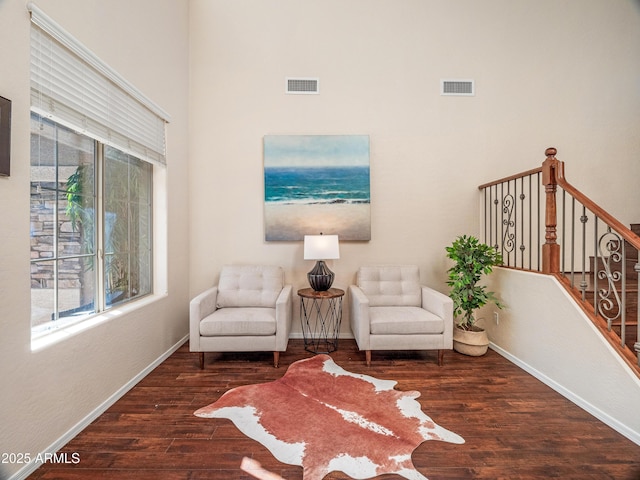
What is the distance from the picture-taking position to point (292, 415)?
202cm

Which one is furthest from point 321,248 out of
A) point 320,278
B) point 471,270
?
point 471,270

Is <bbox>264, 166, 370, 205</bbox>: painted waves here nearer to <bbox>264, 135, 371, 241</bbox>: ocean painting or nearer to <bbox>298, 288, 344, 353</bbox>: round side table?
<bbox>264, 135, 371, 241</bbox>: ocean painting

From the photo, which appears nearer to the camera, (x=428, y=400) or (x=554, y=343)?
(x=428, y=400)

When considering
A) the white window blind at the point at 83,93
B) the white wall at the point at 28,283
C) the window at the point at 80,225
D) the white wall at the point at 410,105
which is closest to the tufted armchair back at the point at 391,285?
the white wall at the point at 410,105

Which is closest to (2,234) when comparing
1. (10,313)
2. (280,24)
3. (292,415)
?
(10,313)

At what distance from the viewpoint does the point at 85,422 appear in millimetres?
1904

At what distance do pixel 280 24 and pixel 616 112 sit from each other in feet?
13.7

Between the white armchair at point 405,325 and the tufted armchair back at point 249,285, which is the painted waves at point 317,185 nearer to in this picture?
the tufted armchair back at point 249,285

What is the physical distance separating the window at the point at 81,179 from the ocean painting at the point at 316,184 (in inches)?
50.9

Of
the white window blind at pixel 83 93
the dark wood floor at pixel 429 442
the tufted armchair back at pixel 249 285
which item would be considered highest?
the white window blind at pixel 83 93

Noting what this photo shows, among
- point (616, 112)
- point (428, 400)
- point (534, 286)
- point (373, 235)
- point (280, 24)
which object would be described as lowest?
point (428, 400)

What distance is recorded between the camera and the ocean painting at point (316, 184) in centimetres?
352

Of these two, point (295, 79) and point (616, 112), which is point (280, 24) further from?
point (616, 112)

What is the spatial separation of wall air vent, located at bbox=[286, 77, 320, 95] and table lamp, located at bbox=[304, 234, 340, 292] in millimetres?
1795
